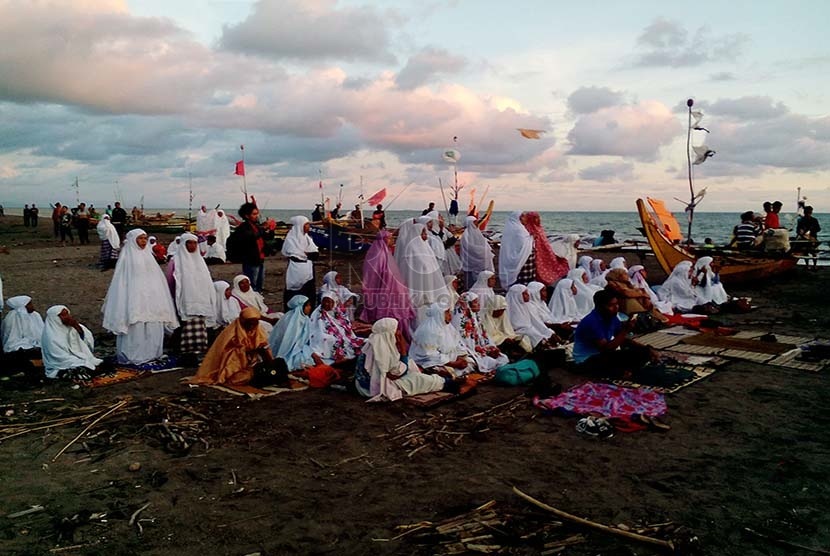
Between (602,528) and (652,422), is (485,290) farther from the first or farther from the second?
(602,528)

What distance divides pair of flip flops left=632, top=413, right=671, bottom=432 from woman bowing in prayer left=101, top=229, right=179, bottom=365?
522 centimetres

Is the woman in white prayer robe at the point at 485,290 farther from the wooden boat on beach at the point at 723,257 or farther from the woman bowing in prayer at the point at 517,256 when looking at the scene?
the wooden boat on beach at the point at 723,257

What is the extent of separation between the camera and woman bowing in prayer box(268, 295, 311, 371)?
6.55 metres

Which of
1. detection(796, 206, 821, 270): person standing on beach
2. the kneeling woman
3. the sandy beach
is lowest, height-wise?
the sandy beach

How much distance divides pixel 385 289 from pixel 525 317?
197 centimetres

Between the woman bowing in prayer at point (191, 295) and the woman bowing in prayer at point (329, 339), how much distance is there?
141cm

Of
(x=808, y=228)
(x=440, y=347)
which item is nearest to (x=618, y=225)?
(x=808, y=228)

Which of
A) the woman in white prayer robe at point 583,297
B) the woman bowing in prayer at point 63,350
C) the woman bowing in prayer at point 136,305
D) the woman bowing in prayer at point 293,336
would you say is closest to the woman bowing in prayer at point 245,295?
the woman bowing in prayer at point 293,336

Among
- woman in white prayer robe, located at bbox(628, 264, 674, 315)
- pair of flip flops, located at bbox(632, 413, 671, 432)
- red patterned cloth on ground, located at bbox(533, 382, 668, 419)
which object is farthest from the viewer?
woman in white prayer robe, located at bbox(628, 264, 674, 315)

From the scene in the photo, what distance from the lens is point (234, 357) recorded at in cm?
612

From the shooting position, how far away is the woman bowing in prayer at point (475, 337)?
6.57m

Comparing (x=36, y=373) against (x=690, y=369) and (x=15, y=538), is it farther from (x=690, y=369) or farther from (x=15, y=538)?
(x=690, y=369)

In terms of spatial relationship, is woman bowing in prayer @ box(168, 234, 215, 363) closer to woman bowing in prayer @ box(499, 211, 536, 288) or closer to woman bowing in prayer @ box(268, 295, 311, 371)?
woman bowing in prayer @ box(268, 295, 311, 371)

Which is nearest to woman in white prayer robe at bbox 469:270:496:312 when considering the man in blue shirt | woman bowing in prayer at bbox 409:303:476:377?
woman bowing in prayer at bbox 409:303:476:377
